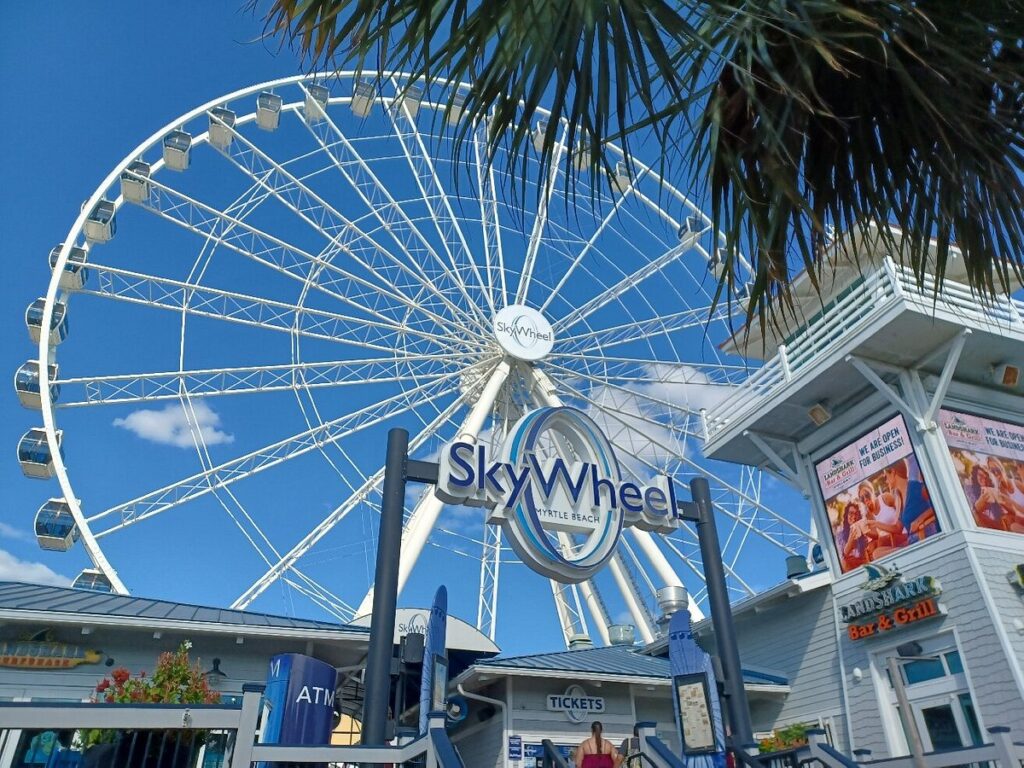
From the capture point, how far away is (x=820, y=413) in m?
14.6

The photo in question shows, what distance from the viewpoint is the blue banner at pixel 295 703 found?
7707 mm

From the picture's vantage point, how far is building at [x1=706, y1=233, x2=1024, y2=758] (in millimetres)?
11469

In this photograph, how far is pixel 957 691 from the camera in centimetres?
1147

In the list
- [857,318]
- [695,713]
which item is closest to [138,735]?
[695,713]

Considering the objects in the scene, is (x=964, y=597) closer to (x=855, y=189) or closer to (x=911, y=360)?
(x=911, y=360)

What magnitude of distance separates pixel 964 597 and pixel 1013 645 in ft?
2.76

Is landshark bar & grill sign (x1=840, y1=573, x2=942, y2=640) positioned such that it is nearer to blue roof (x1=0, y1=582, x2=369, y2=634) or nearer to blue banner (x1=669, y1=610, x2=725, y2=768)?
blue banner (x1=669, y1=610, x2=725, y2=768)

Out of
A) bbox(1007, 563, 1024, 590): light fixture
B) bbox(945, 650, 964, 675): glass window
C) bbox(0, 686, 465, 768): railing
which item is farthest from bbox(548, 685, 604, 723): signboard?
bbox(0, 686, 465, 768): railing

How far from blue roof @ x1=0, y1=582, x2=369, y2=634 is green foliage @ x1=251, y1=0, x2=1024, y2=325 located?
387 inches

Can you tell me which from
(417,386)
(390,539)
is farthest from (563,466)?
(417,386)

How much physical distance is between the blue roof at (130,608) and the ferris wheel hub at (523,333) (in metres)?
9.15

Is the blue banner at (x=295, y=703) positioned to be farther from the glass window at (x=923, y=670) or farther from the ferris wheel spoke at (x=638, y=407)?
the ferris wheel spoke at (x=638, y=407)

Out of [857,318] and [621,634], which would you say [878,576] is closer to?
[857,318]

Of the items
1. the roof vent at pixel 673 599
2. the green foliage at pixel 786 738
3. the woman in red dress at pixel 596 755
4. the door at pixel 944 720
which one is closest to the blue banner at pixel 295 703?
the woman in red dress at pixel 596 755
